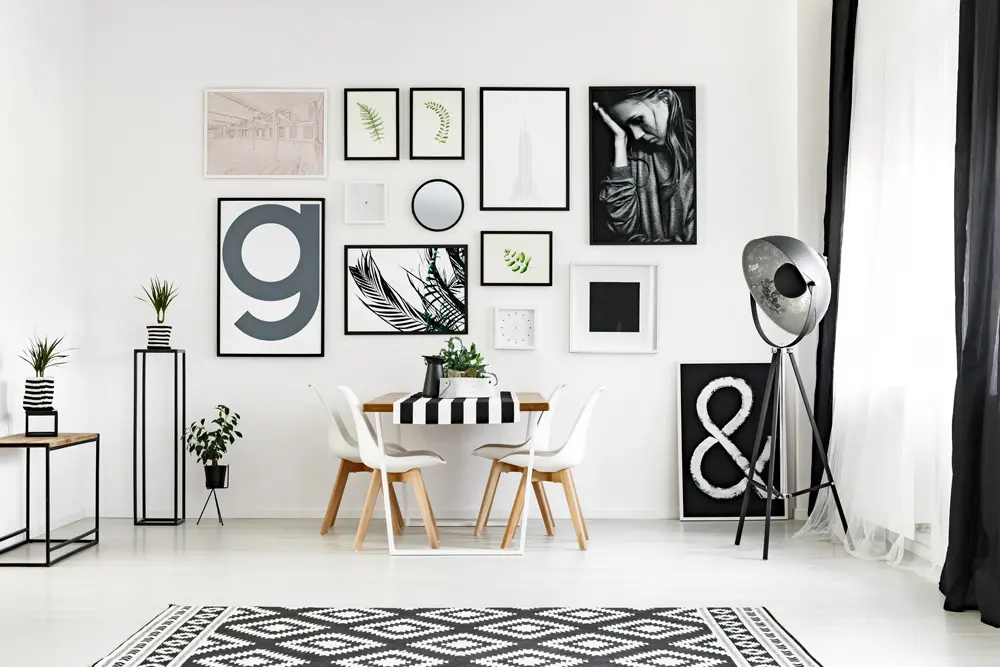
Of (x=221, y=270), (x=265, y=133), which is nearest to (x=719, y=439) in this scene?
(x=221, y=270)

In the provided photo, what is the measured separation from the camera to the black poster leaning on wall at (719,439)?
16.5 ft

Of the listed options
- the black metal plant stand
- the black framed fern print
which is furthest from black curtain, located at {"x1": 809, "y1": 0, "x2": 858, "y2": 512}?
the black metal plant stand

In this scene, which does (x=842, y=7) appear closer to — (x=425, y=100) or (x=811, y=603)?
(x=425, y=100)

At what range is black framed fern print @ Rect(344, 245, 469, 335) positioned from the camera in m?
5.12

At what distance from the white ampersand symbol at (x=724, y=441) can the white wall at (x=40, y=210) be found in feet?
11.4

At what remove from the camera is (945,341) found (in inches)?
143

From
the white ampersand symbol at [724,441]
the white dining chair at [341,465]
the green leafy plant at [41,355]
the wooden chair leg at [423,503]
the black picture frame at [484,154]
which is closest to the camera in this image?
the wooden chair leg at [423,503]

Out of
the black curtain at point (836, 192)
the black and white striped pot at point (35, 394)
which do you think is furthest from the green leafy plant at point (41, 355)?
the black curtain at point (836, 192)

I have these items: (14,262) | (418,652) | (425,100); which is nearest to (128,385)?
(14,262)

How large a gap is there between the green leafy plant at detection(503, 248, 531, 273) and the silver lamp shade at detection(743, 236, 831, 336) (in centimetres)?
130

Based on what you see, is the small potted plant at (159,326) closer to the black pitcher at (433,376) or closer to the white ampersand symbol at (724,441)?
the black pitcher at (433,376)

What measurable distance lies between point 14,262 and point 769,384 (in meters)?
3.73

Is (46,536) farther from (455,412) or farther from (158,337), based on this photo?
(455,412)

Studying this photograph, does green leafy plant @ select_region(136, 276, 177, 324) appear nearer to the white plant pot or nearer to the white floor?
the white floor
